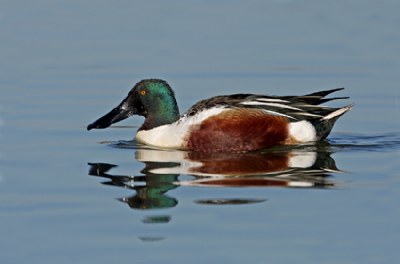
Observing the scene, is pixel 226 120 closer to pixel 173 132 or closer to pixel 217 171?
pixel 173 132

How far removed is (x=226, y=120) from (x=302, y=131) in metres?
0.73

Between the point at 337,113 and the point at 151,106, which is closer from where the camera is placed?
the point at 337,113

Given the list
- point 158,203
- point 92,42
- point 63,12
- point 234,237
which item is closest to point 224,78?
point 92,42

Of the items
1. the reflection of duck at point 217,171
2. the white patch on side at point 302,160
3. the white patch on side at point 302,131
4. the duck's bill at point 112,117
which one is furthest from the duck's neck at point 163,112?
the white patch on side at point 302,160

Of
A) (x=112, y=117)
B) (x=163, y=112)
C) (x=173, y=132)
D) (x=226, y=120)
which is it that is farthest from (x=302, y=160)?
(x=112, y=117)

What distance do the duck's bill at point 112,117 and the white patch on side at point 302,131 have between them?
1.55 metres

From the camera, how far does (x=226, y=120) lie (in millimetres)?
10977

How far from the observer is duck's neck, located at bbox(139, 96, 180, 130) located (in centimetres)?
1139

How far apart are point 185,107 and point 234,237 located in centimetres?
499

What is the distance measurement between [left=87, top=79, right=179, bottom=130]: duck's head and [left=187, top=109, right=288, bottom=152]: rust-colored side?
51cm

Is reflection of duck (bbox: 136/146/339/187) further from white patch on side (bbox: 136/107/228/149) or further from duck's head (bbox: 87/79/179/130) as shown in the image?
duck's head (bbox: 87/79/179/130)

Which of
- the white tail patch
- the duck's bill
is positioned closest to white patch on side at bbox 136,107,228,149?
the duck's bill

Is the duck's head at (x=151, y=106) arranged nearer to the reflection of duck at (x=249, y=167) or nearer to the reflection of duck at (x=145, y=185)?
the reflection of duck at (x=249, y=167)

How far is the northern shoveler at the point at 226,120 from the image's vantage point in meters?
10.9
